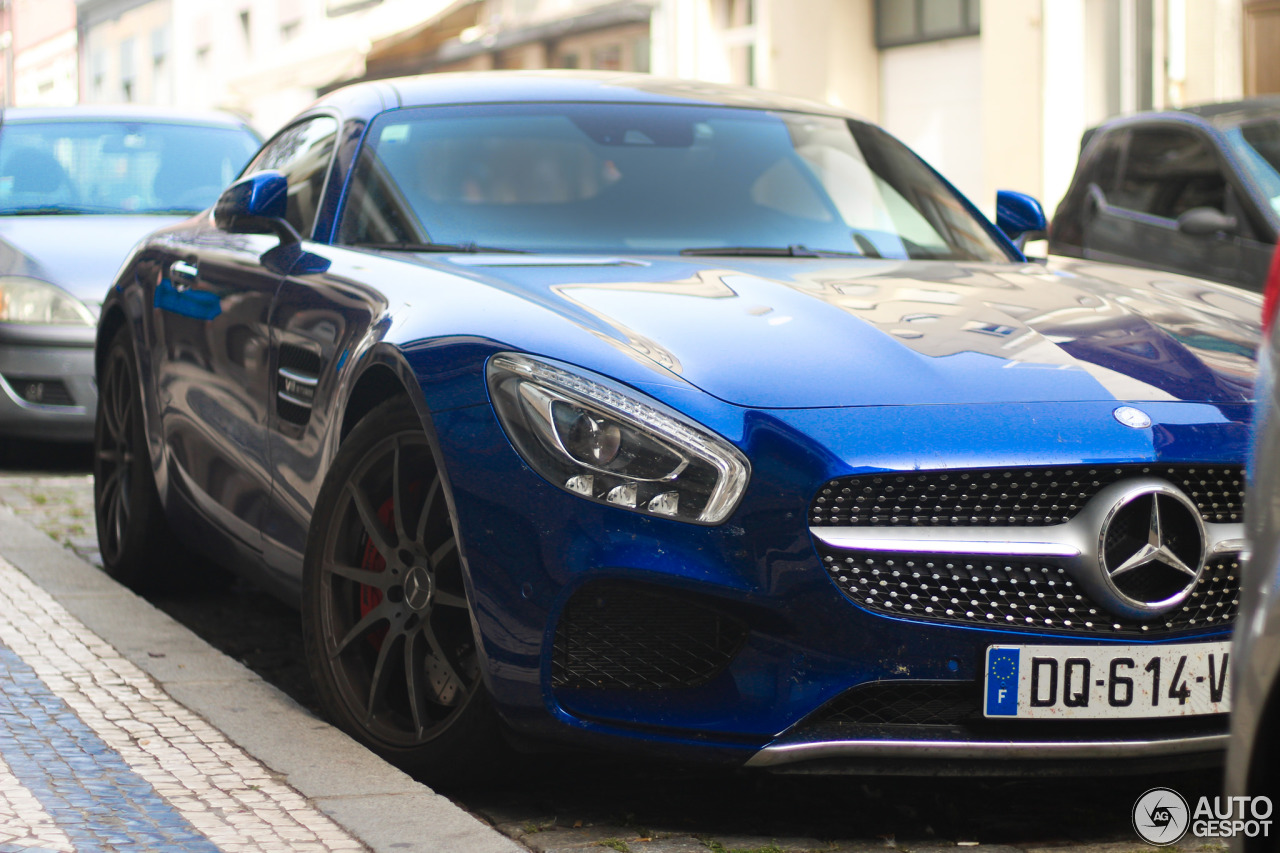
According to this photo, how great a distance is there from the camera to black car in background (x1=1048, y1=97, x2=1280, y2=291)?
8.24 m

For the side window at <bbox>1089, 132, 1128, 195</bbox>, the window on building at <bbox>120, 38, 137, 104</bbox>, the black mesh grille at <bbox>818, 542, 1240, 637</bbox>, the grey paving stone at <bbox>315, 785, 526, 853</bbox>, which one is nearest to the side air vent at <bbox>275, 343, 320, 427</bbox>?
the grey paving stone at <bbox>315, 785, 526, 853</bbox>

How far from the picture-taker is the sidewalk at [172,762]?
10.0 feet

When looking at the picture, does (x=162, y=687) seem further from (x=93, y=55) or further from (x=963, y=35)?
(x=93, y=55)

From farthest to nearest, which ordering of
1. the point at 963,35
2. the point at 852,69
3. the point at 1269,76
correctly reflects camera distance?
the point at 852,69 < the point at 963,35 < the point at 1269,76

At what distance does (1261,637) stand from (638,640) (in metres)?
1.33

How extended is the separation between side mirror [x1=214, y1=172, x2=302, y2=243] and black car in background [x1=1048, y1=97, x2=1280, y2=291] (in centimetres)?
474

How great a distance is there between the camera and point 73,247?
8547mm

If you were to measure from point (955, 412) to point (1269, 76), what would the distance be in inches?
451

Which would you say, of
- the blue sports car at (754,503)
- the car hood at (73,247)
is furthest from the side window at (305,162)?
the car hood at (73,247)

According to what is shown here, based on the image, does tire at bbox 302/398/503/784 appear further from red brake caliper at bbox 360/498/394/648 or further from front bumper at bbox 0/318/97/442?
front bumper at bbox 0/318/97/442

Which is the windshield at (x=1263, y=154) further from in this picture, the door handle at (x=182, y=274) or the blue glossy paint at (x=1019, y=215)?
the door handle at (x=182, y=274)

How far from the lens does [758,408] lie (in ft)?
10.2

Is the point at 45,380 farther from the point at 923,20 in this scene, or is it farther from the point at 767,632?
the point at 923,20

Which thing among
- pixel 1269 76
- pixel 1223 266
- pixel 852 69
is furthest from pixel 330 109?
pixel 852 69
